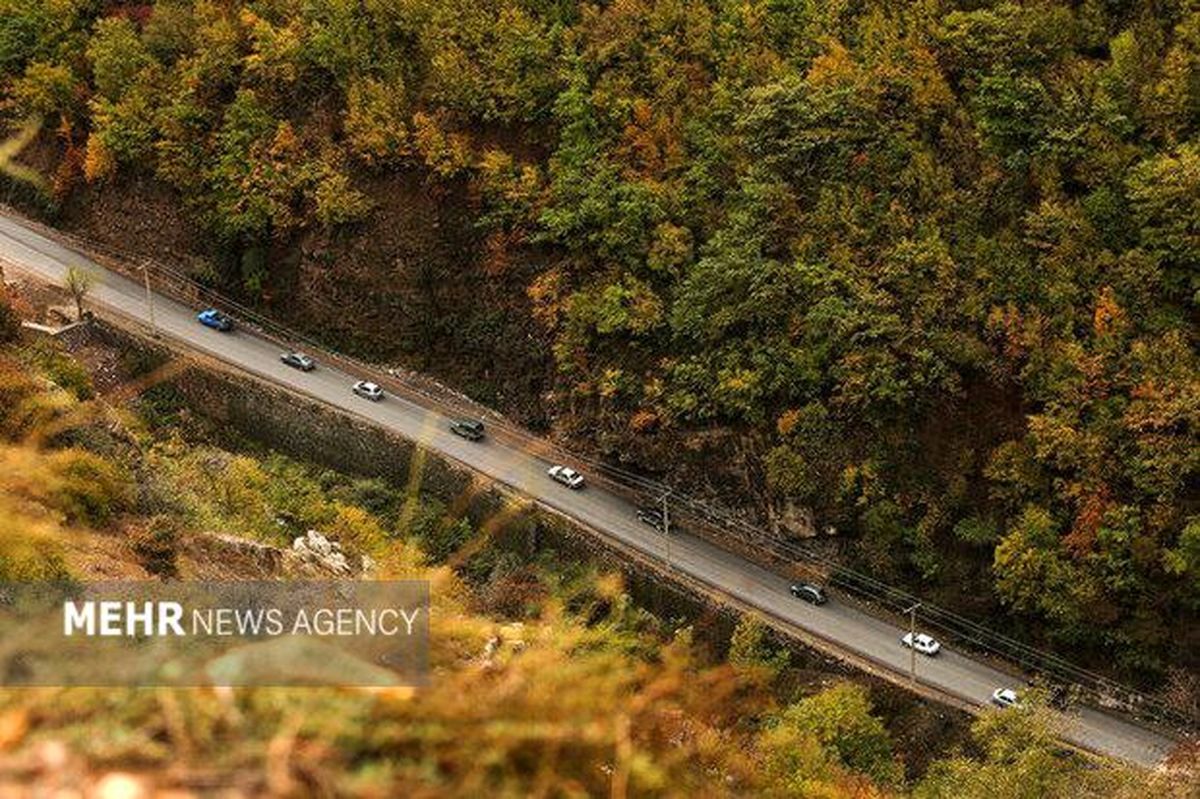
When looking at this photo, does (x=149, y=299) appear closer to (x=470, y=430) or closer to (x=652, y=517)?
(x=470, y=430)

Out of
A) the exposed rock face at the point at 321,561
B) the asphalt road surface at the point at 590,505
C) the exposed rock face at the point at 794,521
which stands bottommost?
the exposed rock face at the point at 321,561

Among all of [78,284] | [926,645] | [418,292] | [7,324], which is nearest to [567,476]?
[418,292]

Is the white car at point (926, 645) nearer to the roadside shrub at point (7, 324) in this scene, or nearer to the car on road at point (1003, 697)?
the car on road at point (1003, 697)

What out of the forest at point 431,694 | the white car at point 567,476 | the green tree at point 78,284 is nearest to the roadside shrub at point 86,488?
the forest at point 431,694

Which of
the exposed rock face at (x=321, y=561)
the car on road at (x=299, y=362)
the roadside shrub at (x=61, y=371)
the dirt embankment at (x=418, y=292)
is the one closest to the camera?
the exposed rock face at (x=321, y=561)

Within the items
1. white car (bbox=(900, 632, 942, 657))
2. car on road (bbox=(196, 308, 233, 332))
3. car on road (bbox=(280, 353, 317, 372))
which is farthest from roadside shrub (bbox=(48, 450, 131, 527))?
car on road (bbox=(196, 308, 233, 332))
